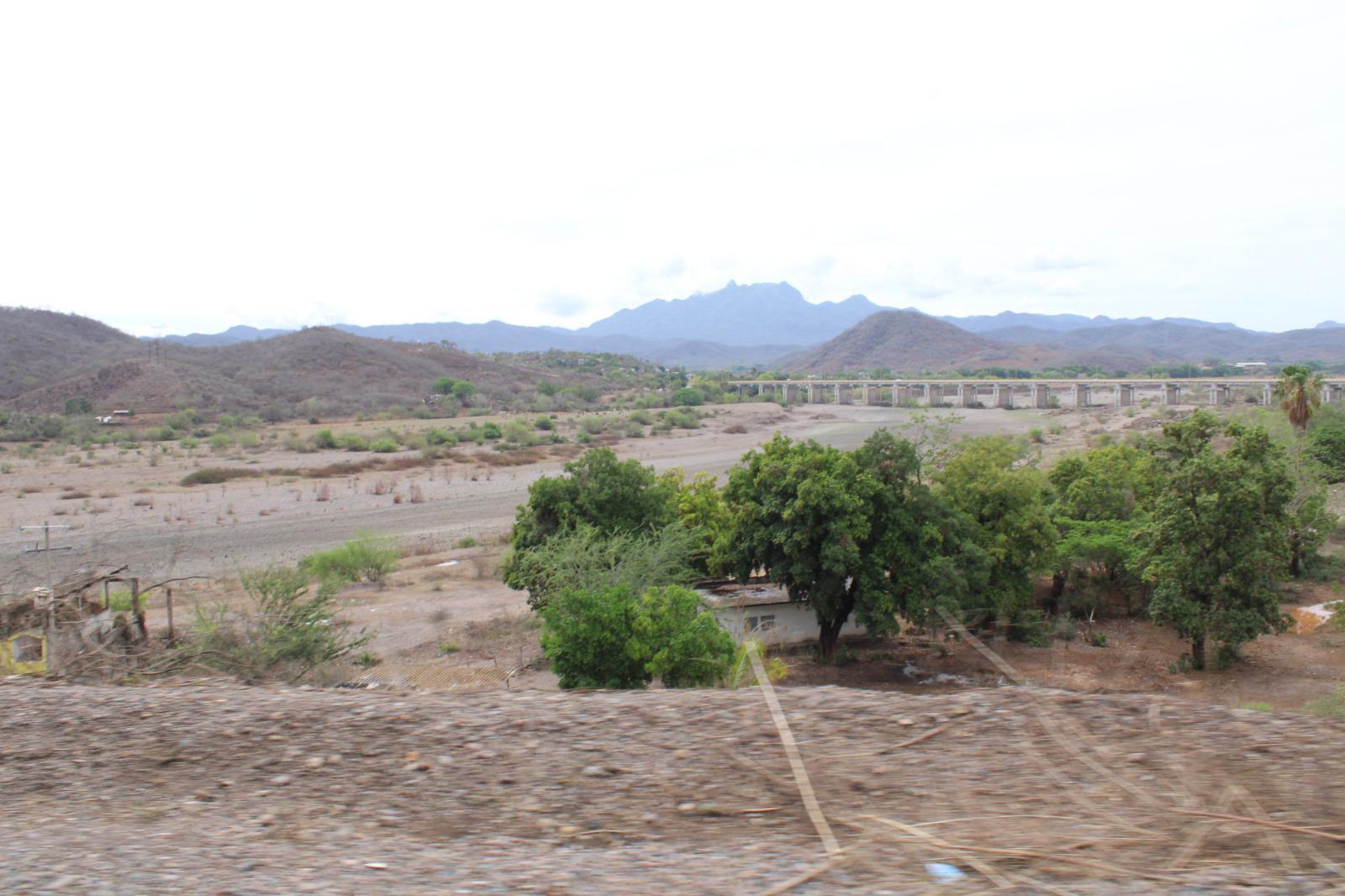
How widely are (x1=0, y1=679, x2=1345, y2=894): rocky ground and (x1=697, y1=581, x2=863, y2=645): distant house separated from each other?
52.7ft

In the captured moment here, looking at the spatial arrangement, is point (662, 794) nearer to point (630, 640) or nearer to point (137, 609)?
point (137, 609)

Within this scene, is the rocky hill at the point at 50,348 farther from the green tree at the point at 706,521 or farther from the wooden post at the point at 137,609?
the wooden post at the point at 137,609

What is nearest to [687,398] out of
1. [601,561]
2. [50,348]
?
[50,348]

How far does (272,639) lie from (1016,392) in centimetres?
15018

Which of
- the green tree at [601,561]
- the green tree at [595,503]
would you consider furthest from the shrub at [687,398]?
the green tree at [601,561]

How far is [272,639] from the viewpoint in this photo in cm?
1007

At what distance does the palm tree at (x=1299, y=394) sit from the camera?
127 feet

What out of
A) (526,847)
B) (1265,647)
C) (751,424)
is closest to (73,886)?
(526,847)

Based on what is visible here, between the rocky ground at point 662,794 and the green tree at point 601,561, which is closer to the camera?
the rocky ground at point 662,794

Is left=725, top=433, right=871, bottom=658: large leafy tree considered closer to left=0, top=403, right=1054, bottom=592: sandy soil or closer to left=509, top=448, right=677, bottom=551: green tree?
left=509, top=448, right=677, bottom=551: green tree

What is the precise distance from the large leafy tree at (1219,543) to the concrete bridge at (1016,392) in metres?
90.6

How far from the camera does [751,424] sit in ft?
286

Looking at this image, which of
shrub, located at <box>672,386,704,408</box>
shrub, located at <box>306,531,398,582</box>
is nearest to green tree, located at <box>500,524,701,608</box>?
shrub, located at <box>306,531,398,582</box>

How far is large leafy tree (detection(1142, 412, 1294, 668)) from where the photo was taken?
1998cm
